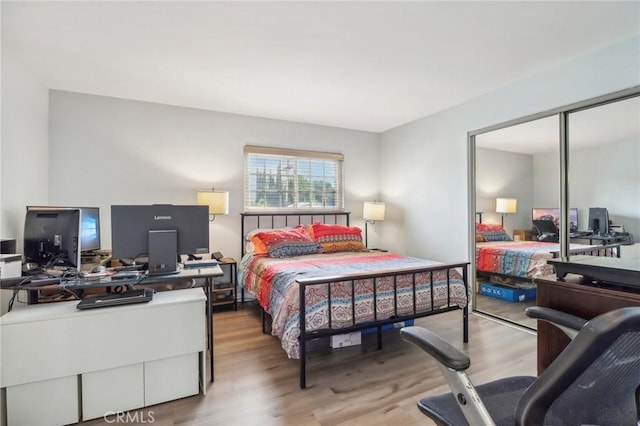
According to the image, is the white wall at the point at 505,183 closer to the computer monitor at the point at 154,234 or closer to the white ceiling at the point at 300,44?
the white ceiling at the point at 300,44

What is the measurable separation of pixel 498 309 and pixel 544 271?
715mm

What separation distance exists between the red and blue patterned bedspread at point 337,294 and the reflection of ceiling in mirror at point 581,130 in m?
1.58

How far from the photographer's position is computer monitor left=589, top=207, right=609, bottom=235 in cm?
262

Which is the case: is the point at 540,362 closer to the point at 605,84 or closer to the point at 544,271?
the point at 544,271

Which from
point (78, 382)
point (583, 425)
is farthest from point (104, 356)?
point (583, 425)

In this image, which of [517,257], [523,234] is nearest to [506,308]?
[517,257]

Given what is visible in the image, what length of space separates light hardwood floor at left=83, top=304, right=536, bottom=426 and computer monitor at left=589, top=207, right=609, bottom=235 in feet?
3.63

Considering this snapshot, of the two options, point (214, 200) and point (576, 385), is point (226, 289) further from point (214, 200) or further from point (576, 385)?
point (576, 385)

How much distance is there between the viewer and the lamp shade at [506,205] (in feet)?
11.0

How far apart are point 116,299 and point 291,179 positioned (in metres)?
2.92

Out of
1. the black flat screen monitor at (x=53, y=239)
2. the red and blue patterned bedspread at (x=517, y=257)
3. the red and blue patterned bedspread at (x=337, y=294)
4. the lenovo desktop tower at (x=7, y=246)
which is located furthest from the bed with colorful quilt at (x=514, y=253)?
the lenovo desktop tower at (x=7, y=246)

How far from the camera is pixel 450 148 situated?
3.86 meters

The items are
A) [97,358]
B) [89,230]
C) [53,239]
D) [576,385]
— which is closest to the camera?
[576,385]
